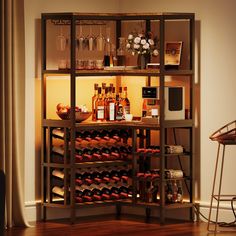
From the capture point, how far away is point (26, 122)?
280 inches

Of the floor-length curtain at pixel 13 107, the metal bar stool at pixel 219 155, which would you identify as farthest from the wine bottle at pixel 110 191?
the metal bar stool at pixel 219 155

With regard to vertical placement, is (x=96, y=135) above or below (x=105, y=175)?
above

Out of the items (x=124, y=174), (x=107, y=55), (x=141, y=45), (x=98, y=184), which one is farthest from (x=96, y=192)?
(x=141, y=45)

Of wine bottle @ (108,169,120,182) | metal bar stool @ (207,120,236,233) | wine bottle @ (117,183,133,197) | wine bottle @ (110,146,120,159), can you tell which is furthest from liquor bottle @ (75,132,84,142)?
metal bar stool @ (207,120,236,233)

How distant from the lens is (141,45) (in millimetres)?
7078

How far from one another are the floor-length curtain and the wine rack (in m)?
0.25

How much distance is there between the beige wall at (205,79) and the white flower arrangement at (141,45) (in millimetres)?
409

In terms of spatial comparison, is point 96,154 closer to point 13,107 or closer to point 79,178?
point 79,178

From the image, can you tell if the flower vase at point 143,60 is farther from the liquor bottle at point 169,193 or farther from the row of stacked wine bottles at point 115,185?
the liquor bottle at point 169,193

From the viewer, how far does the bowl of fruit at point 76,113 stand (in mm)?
7035

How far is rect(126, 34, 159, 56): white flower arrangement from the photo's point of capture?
7055mm

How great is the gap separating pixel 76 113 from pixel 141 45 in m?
0.85

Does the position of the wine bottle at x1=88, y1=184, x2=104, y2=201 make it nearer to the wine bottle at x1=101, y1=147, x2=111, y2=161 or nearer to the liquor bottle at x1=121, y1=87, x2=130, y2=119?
the wine bottle at x1=101, y1=147, x2=111, y2=161

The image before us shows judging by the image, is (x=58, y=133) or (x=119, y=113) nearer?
(x=58, y=133)
